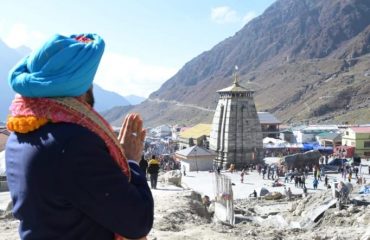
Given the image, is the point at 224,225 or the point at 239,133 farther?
the point at 239,133

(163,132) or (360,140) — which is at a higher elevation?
(163,132)

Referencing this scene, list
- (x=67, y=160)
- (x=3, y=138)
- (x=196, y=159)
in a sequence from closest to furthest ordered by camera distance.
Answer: (x=67, y=160)
(x=3, y=138)
(x=196, y=159)

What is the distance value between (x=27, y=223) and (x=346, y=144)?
48.7m

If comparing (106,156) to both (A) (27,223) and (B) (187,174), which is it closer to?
(A) (27,223)

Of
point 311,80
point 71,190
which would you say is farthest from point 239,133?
point 311,80

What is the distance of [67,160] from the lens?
1.60m

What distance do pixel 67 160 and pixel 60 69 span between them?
37 centimetres

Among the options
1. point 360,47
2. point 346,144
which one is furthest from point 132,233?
point 360,47

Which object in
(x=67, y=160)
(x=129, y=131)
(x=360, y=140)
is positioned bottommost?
(x=360, y=140)

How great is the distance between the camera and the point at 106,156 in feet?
5.48

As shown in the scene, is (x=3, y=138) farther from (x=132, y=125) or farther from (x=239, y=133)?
(x=132, y=125)

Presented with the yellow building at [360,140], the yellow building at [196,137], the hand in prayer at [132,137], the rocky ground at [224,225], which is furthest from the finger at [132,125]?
the yellow building at [196,137]

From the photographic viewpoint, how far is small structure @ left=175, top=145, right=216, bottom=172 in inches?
1522

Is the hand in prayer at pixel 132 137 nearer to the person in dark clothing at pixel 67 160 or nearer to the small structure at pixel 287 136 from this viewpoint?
the person in dark clothing at pixel 67 160
